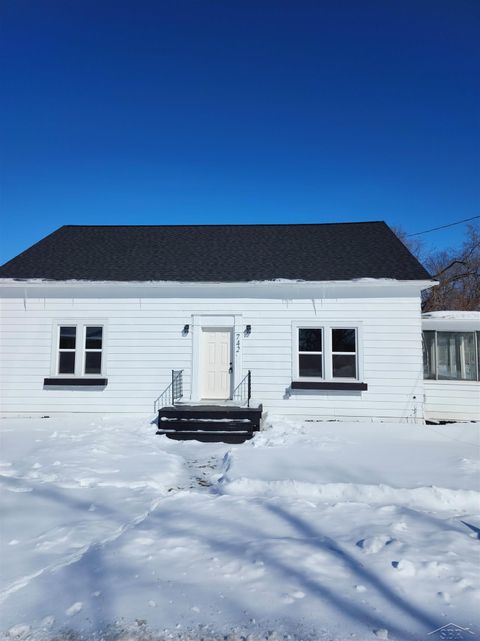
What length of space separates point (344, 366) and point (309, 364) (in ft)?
2.95

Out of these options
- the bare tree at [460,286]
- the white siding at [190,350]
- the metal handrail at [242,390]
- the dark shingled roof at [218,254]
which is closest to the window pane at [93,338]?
the white siding at [190,350]

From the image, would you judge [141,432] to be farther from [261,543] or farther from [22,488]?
[261,543]

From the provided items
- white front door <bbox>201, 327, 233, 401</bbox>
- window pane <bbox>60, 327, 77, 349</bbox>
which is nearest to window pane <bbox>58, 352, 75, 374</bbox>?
window pane <bbox>60, 327, 77, 349</bbox>

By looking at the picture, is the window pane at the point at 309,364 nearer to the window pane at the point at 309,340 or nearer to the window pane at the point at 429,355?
the window pane at the point at 309,340

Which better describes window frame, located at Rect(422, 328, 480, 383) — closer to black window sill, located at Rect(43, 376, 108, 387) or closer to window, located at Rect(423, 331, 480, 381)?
window, located at Rect(423, 331, 480, 381)

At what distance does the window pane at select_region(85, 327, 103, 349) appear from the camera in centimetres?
1039

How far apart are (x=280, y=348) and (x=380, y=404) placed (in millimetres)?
2883

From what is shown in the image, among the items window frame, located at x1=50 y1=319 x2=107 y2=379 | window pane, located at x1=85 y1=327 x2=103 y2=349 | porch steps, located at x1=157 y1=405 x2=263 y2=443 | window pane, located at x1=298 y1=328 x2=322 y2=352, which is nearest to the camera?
porch steps, located at x1=157 y1=405 x2=263 y2=443

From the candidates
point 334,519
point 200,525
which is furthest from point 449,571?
point 200,525

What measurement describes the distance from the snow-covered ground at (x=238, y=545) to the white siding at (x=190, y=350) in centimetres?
309

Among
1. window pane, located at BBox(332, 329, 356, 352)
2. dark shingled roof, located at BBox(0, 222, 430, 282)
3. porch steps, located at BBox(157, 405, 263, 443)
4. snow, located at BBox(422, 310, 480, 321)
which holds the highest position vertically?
dark shingled roof, located at BBox(0, 222, 430, 282)

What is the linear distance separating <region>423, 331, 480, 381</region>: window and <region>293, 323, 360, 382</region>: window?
224 cm

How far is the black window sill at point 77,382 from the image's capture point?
33.3 feet

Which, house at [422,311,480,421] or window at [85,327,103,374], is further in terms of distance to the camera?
window at [85,327,103,374]
